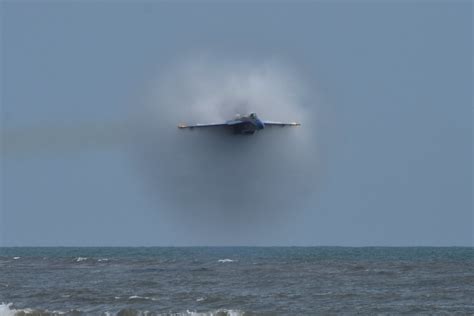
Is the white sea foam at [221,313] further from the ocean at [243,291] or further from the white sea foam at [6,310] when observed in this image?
the white sea foam at [6,310]

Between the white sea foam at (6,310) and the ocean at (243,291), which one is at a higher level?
the ocean at (243,291)

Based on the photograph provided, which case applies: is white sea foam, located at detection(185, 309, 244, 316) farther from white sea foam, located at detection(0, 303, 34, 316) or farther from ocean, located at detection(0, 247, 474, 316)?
white sea foam, located at detection(0, 303, 34, 316)

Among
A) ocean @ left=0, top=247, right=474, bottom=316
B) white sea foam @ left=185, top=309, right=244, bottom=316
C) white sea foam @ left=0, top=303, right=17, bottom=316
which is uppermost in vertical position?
ocean @ left=0, top=247, right=474, bottom=316

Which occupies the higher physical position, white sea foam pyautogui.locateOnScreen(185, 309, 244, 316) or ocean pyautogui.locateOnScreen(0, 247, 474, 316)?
ocean pyautogui.locateOnScreen(0, 247, 474, 316)

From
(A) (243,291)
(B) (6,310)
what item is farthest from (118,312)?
(A) (243,291)

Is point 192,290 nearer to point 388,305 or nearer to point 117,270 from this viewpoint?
point 388,305

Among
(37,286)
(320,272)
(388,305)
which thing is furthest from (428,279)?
(37,286)

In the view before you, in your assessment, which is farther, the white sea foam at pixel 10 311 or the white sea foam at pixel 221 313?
the white sea foam at pixel 10 311

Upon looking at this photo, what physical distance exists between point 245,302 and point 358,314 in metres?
7.22

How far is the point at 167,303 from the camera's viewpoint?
52656mm

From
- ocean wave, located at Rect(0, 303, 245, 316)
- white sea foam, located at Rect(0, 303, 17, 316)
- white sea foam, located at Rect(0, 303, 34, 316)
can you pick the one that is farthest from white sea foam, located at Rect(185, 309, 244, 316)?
white sea foam, located at Rect(0, 303, 17, 316)

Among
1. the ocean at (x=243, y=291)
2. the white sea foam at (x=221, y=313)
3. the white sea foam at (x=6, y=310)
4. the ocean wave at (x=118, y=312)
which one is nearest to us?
the white sea foam at (x=221, y=313)

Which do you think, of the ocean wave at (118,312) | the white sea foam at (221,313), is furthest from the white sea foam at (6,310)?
the white sea foam at (221,313)

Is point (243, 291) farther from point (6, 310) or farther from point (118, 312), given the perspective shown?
point (6, 310)
